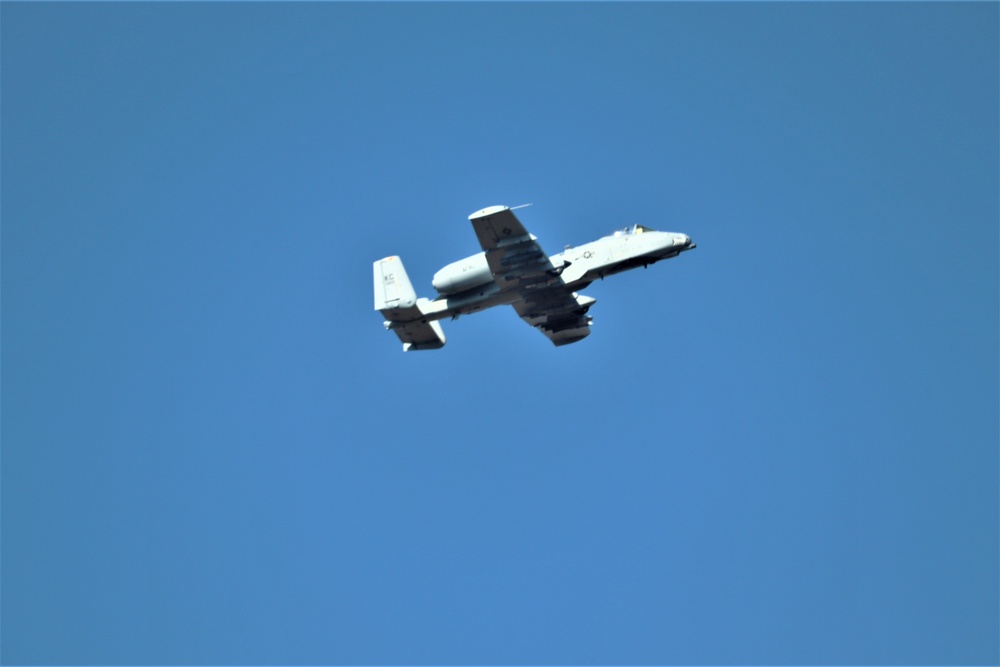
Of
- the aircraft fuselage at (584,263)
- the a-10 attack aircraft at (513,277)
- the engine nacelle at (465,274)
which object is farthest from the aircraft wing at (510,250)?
the engine nacelle at (465,274)

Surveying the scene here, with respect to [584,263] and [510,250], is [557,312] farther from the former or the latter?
[510,250]

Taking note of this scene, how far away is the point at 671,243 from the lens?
63.1 m

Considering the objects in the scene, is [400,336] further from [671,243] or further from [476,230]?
[671,243]

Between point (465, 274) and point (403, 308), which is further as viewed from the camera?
point (403, 308)

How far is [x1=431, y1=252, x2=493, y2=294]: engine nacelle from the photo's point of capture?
207 ft

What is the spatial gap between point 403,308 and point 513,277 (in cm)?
652

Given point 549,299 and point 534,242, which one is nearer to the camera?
point 534,242

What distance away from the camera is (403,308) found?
65875mm

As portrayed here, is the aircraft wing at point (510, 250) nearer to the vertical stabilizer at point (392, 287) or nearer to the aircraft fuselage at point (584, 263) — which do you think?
the aircraft fuselage at point (584, 263)

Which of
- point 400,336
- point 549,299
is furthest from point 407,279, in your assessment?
point 549,299

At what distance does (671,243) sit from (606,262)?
3.14 m

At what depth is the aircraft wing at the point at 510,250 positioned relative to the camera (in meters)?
59.8

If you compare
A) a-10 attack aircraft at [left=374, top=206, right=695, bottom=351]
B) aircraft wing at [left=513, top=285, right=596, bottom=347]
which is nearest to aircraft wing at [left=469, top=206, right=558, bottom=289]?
a-10 attack aircraft at [left=374, top=206, right=695, bottom=351]

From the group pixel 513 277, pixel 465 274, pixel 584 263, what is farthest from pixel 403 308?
pixel 584 263
